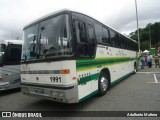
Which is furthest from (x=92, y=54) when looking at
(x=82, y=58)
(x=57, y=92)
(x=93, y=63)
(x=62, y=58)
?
(x=57, y=92)

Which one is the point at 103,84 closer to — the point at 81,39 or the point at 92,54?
the point at 92,54

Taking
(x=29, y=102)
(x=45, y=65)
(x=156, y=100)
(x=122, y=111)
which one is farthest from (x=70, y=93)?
(x=156, y=100)

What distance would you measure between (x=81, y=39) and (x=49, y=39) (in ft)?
3.21

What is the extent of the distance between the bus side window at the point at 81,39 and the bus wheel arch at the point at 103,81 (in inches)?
58.9

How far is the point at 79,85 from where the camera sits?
4.71m

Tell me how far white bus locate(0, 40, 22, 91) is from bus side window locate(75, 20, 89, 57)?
4.81 meters

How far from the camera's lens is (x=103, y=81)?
257 inches

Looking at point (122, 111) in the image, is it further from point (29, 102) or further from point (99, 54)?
point (29, 102)

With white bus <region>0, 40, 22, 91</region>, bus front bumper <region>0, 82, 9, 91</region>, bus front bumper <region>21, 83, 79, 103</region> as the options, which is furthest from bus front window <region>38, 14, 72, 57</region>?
bus front bumper <region>0, 82, 9, 91</region>

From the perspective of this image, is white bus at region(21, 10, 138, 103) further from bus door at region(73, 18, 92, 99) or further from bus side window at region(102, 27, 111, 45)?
bus side window at region(102, 27, 111, 45)

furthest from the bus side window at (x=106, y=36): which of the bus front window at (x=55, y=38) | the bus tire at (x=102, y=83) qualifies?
the bus front window at (x=55, y=38)

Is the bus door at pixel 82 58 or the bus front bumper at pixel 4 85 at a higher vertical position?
the bus door at pixel 82 58

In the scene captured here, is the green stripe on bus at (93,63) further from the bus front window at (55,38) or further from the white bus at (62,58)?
the bus front window at (55,38)

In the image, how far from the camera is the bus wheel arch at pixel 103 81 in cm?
619
